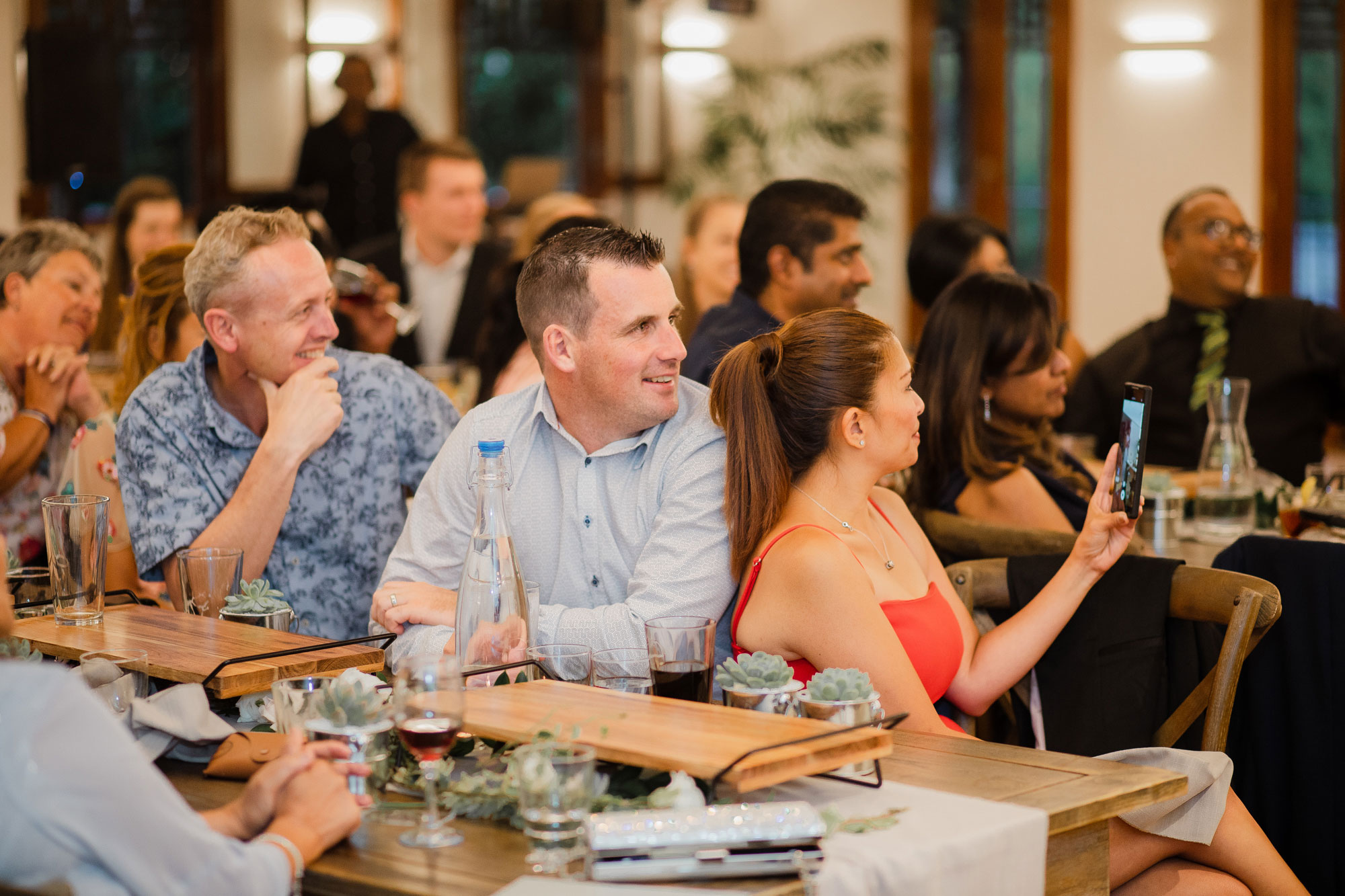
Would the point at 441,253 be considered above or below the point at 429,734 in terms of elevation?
above

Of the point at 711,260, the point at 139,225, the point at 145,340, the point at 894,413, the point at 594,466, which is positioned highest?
the point at 139,225

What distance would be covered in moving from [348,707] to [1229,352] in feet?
12.1

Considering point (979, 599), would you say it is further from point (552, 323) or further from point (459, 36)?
point (459, 36)

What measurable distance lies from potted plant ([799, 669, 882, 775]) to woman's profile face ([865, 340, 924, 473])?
650 millimetres

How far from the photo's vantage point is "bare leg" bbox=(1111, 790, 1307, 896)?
2.09 m

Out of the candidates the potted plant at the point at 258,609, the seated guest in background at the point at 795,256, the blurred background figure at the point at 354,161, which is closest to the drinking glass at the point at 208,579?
the potted plant at the point at 258,609

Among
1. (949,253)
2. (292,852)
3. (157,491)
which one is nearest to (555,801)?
(292,852)

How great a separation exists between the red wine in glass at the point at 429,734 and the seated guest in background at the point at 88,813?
7.4 inches

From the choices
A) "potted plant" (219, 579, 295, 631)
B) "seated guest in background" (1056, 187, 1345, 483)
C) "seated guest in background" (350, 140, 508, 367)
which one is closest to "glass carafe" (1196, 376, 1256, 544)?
"seated guest in background" (1056, 187, 1345, 483)

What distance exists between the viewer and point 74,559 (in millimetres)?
2141

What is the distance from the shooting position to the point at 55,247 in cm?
361

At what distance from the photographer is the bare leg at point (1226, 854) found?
2088 millimetres

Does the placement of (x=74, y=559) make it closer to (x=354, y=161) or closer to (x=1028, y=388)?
(x=1028, y=388)

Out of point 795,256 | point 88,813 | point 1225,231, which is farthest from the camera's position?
point 1225,231
